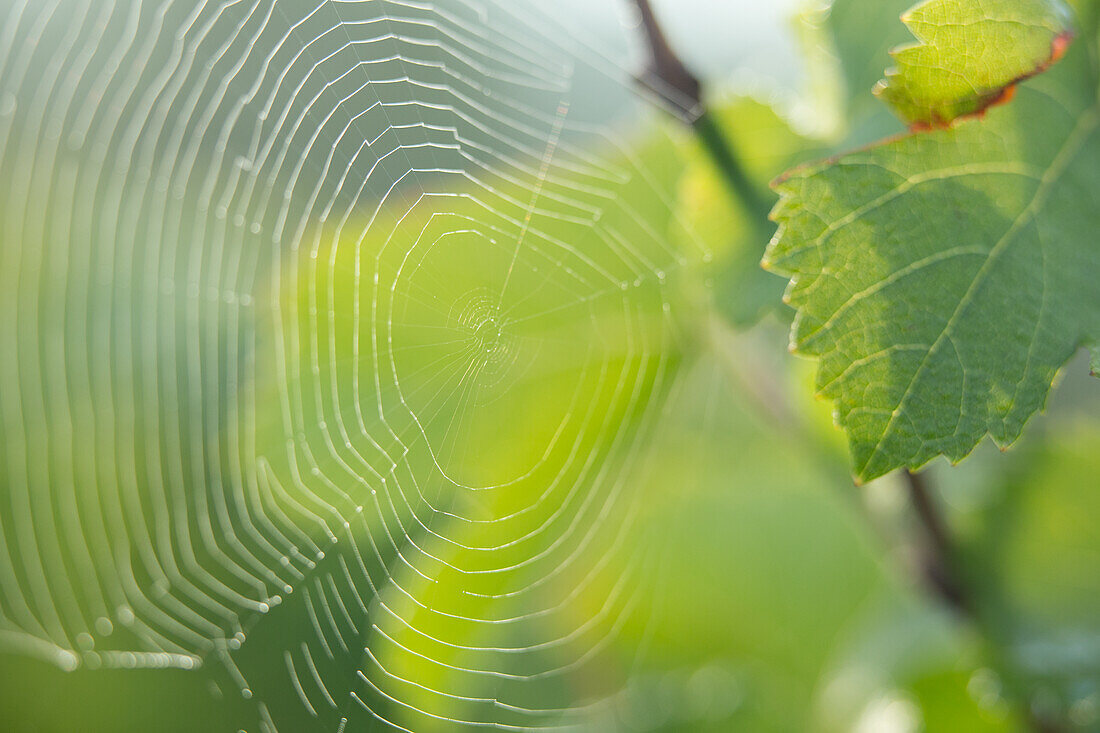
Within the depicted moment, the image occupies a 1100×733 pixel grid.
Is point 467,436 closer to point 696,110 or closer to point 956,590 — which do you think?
point 696,110

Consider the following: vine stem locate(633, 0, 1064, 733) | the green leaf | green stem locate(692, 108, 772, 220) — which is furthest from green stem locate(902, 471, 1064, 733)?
the green leaf

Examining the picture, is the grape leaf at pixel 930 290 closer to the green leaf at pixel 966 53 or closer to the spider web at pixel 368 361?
the green leaf at pixel 966 53

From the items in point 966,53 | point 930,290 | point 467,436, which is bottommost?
point 467,436

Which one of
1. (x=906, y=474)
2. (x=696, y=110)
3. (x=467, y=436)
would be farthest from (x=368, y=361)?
(x=906, y=474)

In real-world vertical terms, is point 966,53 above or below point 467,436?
above

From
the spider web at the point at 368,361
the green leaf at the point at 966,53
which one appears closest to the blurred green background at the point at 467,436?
the spider web at the point at 368,361

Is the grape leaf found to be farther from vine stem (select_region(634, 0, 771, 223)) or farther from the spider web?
the spider web

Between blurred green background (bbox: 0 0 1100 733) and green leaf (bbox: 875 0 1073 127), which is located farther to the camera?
blurred green background (bbox: 0 0 1100 733)

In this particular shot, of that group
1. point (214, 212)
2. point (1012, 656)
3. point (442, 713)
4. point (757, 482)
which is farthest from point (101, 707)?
point (1012, 656)
